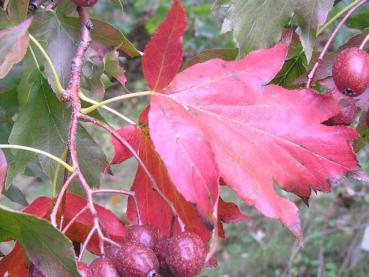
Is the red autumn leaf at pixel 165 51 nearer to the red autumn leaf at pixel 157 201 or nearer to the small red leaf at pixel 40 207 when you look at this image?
the red autumn leaf at pixel 157 201

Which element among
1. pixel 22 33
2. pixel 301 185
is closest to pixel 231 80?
pixel 301 185

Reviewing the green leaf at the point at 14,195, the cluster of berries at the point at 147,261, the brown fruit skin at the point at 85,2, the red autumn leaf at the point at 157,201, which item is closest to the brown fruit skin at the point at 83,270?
the cluster of berries at the point at 147,261

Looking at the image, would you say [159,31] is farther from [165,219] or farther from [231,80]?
[165,219]

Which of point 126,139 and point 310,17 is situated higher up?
point 310,17

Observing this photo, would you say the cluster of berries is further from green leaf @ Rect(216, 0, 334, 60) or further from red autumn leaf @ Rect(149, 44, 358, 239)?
green leaf @ Rect(216, 0, 334, 60)

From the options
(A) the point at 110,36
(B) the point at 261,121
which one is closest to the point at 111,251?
(B) the point at 261,121

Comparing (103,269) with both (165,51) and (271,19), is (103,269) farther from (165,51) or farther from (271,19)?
(271,19)
